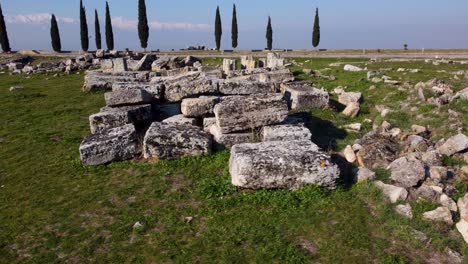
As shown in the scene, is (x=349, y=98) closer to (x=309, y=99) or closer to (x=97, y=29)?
(x=309, y=99)

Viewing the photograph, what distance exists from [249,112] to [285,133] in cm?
110

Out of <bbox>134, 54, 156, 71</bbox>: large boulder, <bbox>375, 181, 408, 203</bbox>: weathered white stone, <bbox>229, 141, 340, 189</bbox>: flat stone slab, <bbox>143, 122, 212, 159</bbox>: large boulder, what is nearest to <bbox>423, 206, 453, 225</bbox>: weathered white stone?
<bbox>375, 181, 408, 203</bbox>: weathered white stone

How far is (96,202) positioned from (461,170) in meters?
7.71

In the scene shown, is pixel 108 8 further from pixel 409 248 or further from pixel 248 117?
pixel 409 248

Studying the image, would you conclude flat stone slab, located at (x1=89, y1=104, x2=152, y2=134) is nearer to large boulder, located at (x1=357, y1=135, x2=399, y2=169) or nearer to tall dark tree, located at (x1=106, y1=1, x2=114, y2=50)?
large boulder, located at (x1=357, y1=135, x2=399, y2=169)

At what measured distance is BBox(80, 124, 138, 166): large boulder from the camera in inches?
387

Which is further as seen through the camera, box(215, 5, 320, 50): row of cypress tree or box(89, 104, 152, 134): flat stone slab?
box(215, 5, 320, 50): row of cypress tree

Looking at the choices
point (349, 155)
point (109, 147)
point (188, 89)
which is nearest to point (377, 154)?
point (349, 155)

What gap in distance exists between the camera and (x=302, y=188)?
7.99 metres

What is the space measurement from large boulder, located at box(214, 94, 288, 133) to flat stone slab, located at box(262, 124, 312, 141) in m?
0.32

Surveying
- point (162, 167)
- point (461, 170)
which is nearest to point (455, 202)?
point (461, 170)

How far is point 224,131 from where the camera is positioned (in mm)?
10297

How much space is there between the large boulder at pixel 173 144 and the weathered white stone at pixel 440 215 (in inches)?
208

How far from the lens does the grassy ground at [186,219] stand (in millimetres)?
6207
